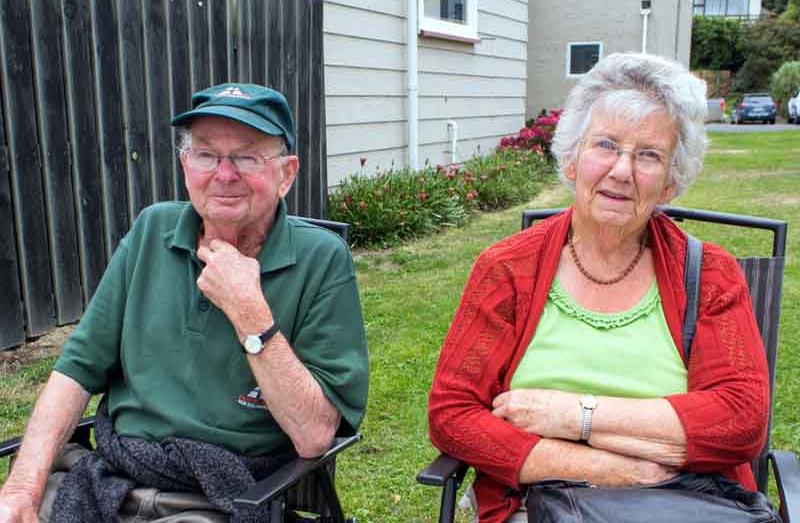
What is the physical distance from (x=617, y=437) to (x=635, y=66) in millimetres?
907

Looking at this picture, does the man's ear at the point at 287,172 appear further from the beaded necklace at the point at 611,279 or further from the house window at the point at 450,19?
the house window at the point at 450,19

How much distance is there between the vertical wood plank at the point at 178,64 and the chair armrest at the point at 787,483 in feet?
13.1

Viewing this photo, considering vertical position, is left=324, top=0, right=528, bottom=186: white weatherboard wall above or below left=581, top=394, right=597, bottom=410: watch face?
above

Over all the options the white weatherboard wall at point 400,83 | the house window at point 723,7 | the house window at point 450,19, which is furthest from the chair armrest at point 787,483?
the house window at point 723,7

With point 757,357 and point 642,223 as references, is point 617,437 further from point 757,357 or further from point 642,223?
point 642,223

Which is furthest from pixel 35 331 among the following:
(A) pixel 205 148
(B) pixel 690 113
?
(B) pixel 690 113

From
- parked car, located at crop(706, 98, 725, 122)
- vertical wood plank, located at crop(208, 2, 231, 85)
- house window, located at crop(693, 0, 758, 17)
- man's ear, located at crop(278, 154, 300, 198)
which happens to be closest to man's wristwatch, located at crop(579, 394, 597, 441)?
man's ear, located at crop(278, 154, 300, 198)

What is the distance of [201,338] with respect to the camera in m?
2.04

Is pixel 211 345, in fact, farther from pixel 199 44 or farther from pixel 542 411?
pixel 199 44

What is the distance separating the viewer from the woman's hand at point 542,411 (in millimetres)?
1964

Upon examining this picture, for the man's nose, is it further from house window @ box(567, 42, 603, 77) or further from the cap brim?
house window @ box(567, 42, 603, 77)

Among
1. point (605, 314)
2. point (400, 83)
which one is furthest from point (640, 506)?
point (400, 83)

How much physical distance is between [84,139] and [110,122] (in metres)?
0.21

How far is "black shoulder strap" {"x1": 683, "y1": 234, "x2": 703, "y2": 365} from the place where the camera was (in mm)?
2031
